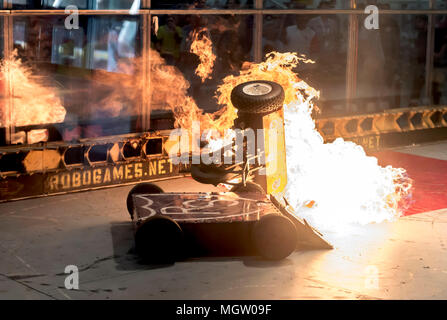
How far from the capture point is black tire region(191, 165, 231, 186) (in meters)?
8.42

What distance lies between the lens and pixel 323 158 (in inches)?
369

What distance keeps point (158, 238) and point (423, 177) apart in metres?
5.85

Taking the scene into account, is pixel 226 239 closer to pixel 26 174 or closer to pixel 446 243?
pixel 446 243

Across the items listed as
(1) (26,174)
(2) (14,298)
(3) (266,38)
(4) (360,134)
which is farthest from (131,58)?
(2) (14,298)

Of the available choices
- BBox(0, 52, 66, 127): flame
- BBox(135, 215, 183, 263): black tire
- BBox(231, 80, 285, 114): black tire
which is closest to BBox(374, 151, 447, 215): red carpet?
BBox(231, 80, 285, 114): black tire

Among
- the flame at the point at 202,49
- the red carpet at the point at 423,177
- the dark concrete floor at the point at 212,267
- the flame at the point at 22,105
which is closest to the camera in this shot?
the dark concrete floor at the point at 212,267

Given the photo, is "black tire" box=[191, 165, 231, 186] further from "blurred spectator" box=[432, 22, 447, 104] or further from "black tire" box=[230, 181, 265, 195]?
"blurred spectator" box=[432, 22, 447, 104]

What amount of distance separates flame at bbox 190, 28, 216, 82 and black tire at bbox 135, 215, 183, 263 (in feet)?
24.7

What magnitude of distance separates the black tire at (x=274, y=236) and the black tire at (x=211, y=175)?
133 cm

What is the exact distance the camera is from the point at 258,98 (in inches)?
328

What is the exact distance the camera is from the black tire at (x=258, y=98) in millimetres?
8336

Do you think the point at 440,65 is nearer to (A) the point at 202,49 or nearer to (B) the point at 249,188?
(A) the point at 202,49

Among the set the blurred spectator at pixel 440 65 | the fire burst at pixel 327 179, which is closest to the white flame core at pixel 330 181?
the fire burst at pixel 327 179

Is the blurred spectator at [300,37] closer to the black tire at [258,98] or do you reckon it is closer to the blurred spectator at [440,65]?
the blurred spectator at [440,65]
